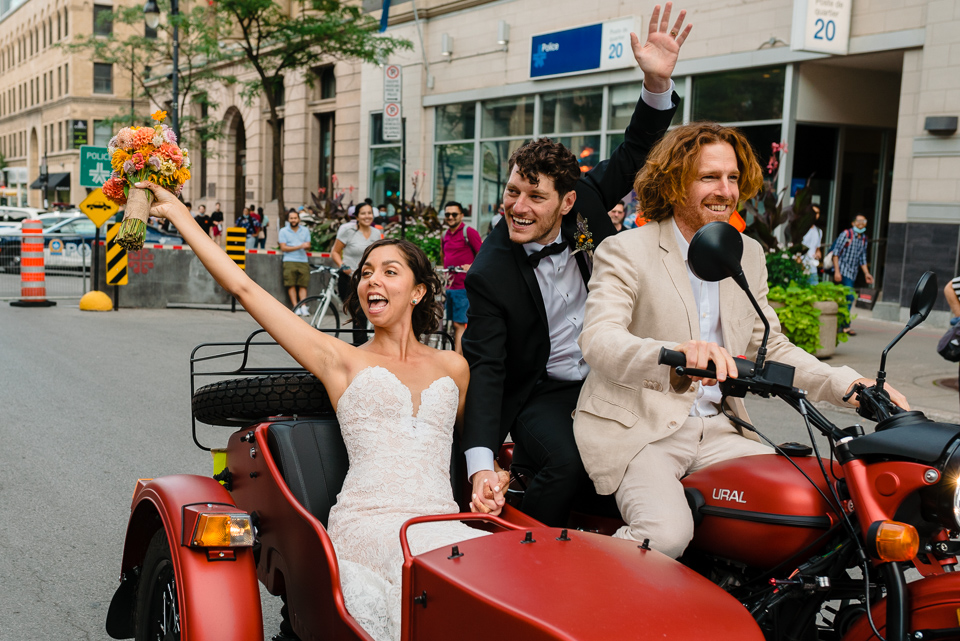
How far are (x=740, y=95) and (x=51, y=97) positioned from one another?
6797cm

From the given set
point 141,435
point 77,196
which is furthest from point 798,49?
point 77,196

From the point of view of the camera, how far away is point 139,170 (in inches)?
115

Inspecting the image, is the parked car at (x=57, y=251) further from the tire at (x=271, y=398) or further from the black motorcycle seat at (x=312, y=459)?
the black motorcycle seat at (x=312, y=459)

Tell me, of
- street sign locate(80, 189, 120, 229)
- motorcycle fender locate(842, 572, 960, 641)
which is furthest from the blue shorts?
motorcycle fender locate(842, 572, 960, 641)

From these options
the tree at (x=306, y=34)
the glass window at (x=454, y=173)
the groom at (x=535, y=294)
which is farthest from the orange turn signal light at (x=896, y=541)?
the glass window at (x=454, y=173)

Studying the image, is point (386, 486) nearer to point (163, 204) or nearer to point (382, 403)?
point (382, 403)

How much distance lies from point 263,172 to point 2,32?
230 feet

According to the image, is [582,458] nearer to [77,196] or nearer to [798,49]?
[798,49]

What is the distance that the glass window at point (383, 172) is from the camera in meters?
26.9

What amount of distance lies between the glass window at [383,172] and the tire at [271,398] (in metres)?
23.8

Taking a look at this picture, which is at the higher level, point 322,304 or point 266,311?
point 266,311

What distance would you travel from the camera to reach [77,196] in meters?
70.2

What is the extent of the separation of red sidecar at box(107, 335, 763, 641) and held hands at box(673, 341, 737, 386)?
437 millimetres

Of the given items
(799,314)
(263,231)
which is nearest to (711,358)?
(799,314)
